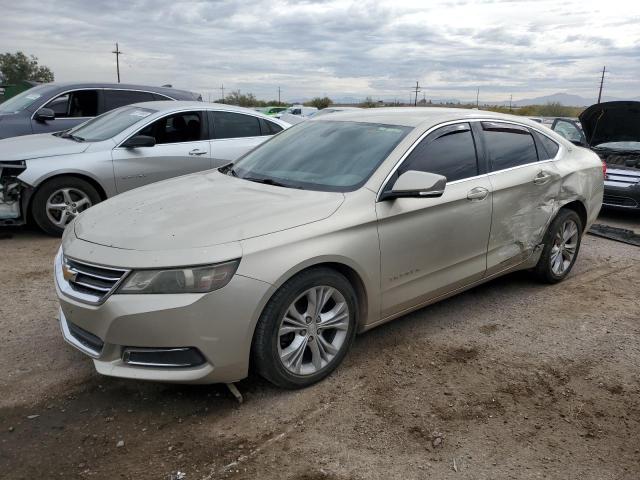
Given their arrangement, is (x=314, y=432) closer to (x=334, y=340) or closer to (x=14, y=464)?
(x=334, y=340)

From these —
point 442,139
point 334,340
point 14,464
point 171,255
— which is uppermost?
point 442,139

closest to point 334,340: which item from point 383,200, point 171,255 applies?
point 383,200

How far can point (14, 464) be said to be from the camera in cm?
261

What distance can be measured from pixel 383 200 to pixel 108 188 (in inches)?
165

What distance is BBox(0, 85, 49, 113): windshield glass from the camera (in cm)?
812

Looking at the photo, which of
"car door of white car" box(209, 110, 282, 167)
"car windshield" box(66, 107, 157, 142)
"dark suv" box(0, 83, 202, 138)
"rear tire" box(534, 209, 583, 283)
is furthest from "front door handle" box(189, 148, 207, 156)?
"rear tire" box(534, 209, 583, 283)

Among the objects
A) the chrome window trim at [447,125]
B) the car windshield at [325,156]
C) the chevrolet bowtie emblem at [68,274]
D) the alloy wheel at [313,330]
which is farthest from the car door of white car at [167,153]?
the alloy wheel at [313,330]

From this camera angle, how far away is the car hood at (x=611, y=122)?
8.46m

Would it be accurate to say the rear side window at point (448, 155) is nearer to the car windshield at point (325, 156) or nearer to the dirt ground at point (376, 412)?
the car windshield at point (325, 156)

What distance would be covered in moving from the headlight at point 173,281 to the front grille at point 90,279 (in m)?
0.07

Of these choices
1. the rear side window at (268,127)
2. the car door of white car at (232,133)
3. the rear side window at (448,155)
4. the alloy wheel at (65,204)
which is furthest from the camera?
the rear side window at (268,127)

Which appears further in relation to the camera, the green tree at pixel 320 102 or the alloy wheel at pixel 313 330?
the green tree at pixel 320 102

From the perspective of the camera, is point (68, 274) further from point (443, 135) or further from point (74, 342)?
point (443, 135)

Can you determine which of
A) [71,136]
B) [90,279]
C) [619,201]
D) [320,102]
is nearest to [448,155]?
[90,279]
